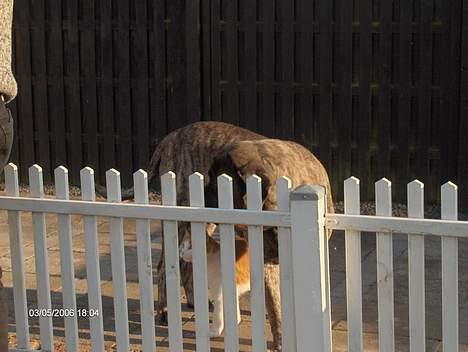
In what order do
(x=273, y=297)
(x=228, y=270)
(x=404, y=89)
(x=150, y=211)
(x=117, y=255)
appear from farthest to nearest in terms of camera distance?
(x=404, y=89) < (x=273, y=297) < (x=117, y=255) < (x=150, y=211) < (x=228, y=270)

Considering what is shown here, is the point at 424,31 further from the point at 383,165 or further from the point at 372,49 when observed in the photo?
the point at 383,165

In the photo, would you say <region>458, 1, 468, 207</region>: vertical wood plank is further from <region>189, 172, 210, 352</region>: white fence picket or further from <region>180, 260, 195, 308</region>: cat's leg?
<region>189, 172, 210, 352</region>: white fence picket

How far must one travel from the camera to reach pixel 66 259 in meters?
5.22

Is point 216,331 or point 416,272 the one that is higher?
point 416,272

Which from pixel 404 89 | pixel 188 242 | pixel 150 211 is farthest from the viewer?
pixel 404 89

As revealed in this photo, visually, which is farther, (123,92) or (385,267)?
(123,92)

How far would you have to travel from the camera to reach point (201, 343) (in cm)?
496

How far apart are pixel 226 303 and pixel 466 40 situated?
4.98 metres

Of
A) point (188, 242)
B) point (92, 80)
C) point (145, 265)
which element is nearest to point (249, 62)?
point (92, 80)

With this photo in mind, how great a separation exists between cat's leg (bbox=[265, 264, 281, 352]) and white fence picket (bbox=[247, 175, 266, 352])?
0.52 m

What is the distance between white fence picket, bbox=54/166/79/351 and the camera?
204 inches

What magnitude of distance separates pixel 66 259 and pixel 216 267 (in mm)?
1020

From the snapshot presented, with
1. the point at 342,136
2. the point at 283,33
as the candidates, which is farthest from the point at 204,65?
the point at 342,136

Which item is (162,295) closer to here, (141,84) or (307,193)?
(307,193)
